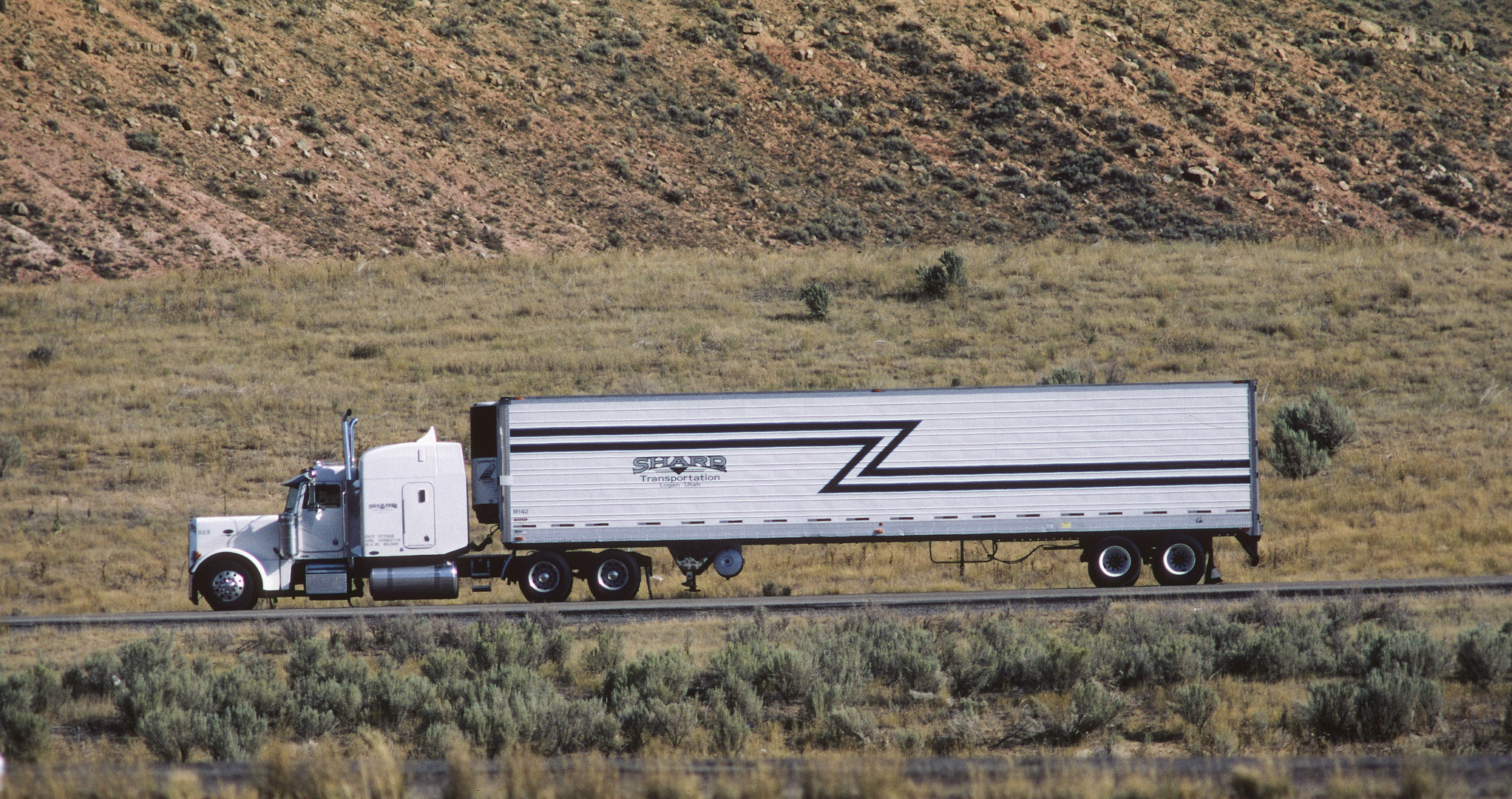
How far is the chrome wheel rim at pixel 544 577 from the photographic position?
1995 centimetres

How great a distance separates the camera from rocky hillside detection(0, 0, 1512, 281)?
147 feet

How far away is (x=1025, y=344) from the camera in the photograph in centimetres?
3478

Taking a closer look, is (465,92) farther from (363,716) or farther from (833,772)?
(833,772)

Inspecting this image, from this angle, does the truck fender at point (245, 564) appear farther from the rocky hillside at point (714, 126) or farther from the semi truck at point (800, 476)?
the rocky hillside at point (714, 126)

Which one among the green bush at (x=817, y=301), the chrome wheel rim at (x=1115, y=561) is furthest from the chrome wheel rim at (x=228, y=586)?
the green bush at (x=817, y=301)

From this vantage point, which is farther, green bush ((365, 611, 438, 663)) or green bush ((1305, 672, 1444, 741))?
green bush ((365, 611, 438, 663))

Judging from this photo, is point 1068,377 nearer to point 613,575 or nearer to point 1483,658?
point 613,575

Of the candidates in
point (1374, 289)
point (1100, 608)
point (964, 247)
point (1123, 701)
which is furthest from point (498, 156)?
point (1123, 701)

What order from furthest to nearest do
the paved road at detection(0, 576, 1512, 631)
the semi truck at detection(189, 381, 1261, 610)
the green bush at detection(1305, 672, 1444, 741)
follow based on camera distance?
the semi truck at detection(189, 381, 1261, 610)
the paved road at detection(0, 576, 1512, 631)
the green bush at detection(1305, 672, 1444, 741)

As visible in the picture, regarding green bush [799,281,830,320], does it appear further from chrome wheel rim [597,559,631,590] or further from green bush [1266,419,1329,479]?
chrome wheel rim [597,559,631,590]

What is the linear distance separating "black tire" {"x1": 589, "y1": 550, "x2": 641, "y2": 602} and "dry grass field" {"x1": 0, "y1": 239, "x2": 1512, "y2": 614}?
6.35 feet

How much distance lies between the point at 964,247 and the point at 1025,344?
10407mm

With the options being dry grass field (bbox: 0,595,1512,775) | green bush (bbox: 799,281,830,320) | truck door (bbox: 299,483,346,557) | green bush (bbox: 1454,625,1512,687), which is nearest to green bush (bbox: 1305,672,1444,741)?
dry grass field (bbox: 0,595,1512,775)

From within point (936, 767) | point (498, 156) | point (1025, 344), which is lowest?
point (936, 767)
